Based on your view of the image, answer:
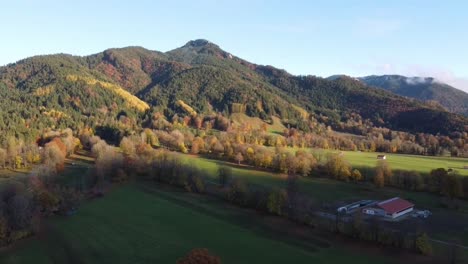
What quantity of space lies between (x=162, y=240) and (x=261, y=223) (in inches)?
650

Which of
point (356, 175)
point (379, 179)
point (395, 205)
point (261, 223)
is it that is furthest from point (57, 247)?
point (356, 175)

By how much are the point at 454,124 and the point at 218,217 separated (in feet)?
580

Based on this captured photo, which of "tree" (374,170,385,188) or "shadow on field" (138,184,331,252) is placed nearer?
"shadow on field" (138,184,331,252)

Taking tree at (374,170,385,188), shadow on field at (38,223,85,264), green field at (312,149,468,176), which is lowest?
shadow on field at (38,223,85,264)

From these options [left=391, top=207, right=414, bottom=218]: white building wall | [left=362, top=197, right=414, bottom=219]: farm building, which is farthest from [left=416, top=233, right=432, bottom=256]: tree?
[left=391, top=207, right=414, bottom=218]: white building wall

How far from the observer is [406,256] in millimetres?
48562

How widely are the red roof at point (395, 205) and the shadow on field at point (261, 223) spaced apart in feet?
58.7

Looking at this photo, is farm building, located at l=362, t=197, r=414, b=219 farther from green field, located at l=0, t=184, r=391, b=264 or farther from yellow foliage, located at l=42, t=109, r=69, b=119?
yellow foliage, located at l=42, t=109, r=69, b=119

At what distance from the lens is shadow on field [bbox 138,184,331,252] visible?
174 ft

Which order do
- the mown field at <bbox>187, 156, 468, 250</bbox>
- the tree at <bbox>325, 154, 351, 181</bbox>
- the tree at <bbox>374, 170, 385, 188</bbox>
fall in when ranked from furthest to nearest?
the tree at <bbox>325, 154, 351, 181</bbox> → the tree at <bbox>374, 170, 385, 188</bbox> → the mown field at <bbox>187, 156, 468, 250</bbox>

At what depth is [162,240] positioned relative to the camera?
2046 inches

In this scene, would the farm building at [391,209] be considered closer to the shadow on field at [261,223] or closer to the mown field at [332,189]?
the mown field at [332,189]

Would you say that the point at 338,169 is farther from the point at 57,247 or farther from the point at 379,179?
the point at 57,247

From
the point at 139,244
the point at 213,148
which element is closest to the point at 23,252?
the point at 139,244
